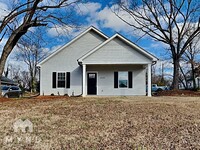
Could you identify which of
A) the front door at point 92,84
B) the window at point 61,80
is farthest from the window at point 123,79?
the window at point 61,80

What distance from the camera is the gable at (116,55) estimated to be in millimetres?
17781

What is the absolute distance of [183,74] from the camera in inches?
1754

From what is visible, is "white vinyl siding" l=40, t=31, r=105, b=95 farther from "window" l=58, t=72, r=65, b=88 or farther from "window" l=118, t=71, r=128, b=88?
"window" l=118, t=71, r=128, b=88

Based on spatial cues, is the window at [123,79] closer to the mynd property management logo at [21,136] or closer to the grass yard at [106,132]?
the grass yard at [106,132]

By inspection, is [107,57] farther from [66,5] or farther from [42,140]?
[42,140]

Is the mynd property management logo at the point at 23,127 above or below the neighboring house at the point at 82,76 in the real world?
below

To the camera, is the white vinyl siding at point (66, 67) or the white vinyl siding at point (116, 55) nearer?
the white vinyl siding at point (116, 55)

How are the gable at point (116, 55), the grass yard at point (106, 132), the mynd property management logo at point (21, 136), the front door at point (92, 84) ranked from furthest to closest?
the front door at point (92, 84) < the gable at point (116, 55) < the mynd property management logo at point (21, 136) < the grass yard at point (106, 132)

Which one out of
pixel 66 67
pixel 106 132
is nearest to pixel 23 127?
pixel 106 132

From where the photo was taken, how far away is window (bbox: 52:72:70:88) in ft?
65.7

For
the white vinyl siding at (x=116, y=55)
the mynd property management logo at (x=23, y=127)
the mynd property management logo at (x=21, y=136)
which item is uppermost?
the white vinyl siding at (x=116, y=55)

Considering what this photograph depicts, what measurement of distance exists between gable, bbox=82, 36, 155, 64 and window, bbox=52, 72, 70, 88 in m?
3.03

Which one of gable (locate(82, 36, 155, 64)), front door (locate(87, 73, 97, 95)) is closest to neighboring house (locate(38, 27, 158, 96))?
front door (locate(87, 73, 97, 95))

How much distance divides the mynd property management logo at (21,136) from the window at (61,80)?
46.9 ft
